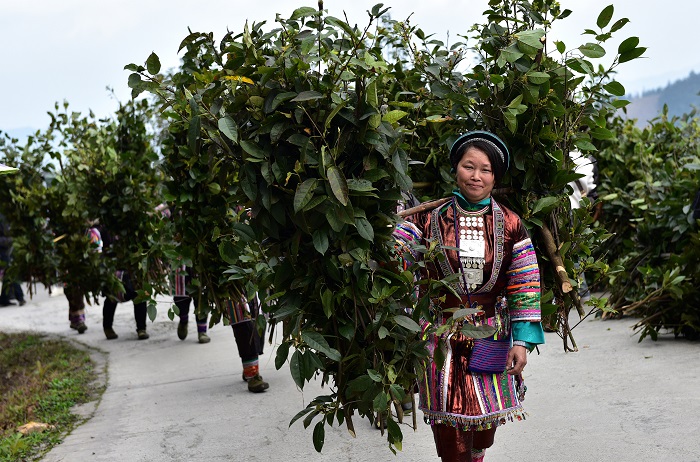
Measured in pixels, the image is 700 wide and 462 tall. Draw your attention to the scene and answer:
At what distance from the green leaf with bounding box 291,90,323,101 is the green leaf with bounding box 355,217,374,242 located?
49 cm

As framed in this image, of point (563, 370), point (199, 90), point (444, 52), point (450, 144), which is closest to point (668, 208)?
point (563, 370)

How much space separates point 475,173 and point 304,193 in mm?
864

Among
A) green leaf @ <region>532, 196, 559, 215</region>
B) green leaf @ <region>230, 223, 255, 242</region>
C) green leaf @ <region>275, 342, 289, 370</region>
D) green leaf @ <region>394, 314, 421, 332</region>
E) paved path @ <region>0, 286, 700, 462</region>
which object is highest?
green leaf @ <region>532, 196, 559, 215</region>

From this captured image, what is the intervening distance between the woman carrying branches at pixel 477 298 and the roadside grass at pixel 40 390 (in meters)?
3.24

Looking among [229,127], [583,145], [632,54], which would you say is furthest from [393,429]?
[632,54]

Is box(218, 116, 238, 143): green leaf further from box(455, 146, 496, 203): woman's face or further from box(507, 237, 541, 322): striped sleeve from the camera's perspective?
box(507, 237, 541, 322): striped sleeve

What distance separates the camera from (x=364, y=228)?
3199 mm

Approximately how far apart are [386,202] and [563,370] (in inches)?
148

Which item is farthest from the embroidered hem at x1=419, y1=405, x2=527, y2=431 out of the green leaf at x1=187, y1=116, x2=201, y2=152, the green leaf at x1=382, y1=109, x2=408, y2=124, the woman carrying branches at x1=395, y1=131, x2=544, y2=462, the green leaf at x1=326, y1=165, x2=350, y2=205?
the green leaf at x1=187, y1=116, x2=201, y2=152

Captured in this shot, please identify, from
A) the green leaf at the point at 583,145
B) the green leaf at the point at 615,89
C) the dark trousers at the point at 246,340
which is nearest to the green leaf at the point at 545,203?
the green leaf at the point at 583,145

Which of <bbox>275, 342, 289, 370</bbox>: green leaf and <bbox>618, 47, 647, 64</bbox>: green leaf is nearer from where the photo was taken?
<bbox>275, 342, 289, 370</bbox>: green leaf

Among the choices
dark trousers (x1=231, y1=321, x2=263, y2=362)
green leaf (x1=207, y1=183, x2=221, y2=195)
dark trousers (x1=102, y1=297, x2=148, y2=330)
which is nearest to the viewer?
green leaf (x1=207, y1=183, x2=221, y2=195)

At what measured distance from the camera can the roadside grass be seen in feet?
19.2

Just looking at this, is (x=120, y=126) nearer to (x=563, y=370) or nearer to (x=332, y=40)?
(x=563, y=370)
